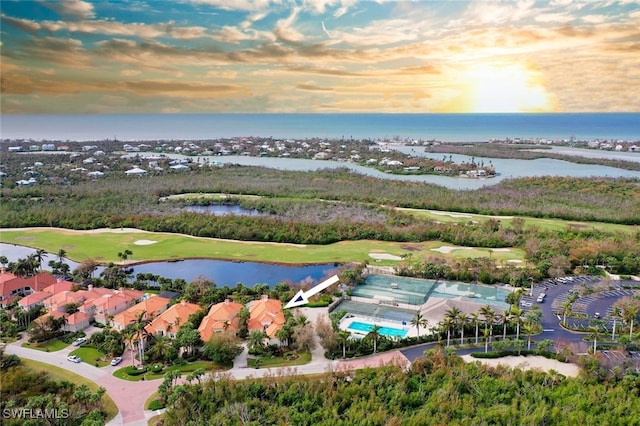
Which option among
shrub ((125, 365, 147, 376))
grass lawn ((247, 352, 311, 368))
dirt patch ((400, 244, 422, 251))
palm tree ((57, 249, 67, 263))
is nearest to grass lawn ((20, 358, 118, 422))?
shrub ((125, 365, 147, 376))

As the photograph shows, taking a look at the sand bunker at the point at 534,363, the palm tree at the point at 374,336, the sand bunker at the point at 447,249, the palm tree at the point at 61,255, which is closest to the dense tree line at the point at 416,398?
the sand bunker at the point at 534,363

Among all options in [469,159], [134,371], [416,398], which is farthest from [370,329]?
[469,159]

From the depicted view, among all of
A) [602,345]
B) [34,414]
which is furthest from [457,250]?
[34,414]

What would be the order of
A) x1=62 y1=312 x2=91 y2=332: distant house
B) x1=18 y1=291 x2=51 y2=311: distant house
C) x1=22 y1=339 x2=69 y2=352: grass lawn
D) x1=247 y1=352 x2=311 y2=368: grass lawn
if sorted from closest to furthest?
x1=247 y1=352 x2=311 y2=368: grass lawn < x1=22 y1=339 x2=69 y2=352: grass lawn < x1=62 y1=312 x2=91 y2=332: distant house < x1=18 y1=291 x2=51 y2=311: distant house

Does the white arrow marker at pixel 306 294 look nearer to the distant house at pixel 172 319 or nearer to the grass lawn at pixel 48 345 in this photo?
the distant house at pixel 172 319

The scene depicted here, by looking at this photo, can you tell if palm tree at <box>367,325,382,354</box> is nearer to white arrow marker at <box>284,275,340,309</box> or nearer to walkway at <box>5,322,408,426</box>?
walkway at <box>5,322,408,426</box>
